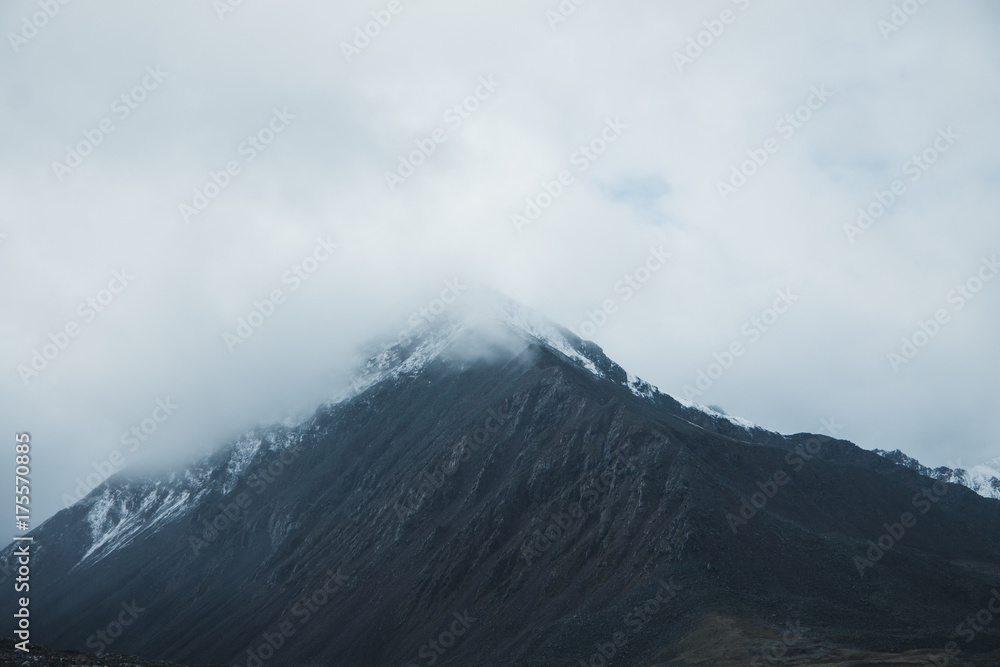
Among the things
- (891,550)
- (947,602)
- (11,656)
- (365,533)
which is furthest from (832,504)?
(11,656)

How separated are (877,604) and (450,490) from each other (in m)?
103

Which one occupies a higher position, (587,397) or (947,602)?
(587,397)

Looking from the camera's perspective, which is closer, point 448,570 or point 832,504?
point 448,570

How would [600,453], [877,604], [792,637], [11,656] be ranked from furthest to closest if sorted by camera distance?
[600,453], [877,604], [792,637], [11,656]

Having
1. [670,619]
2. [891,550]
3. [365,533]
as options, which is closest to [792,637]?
[670,619]

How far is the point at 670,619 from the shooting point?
370 feet

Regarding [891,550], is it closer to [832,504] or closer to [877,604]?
[877,604]

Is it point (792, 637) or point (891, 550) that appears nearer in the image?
point (792, 637)

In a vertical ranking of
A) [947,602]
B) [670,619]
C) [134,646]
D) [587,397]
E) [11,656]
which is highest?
[587,397]

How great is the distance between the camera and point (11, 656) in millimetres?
65938

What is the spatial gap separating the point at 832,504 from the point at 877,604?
69.5 m

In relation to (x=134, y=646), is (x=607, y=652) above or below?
above

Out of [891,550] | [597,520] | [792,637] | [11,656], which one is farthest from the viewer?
[597,520]

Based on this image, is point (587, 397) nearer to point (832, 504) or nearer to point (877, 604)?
point (832, 504)
